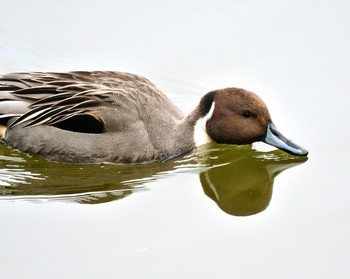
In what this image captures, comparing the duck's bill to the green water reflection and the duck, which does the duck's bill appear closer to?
the duck

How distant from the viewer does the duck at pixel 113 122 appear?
28.8 feet

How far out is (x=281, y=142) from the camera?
29.0 feet

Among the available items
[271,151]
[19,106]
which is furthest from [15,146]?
[271,151]

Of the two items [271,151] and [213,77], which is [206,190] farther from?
[213,77]

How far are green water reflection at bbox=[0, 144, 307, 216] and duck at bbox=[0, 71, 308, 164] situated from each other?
0.38 feet

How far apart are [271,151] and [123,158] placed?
5.12 ft

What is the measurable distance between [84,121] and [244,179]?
1.63m

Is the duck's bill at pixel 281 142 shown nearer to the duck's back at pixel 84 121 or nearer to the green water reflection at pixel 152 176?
the green water reflection at pixel 152 176

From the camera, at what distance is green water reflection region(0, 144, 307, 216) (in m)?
8.35

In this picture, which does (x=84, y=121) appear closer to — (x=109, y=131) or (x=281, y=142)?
(x=109, y=131)

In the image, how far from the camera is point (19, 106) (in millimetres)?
8891

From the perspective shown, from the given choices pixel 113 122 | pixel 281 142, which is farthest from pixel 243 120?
pixel 113 122

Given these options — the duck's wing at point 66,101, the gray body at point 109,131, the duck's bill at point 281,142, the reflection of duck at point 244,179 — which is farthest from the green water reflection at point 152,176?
the duck's wing at point 66,101

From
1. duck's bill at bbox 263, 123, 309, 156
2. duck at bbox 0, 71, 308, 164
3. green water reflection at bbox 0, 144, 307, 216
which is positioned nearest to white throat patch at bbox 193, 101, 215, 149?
duck at bbox 0, 71, 308, 164
